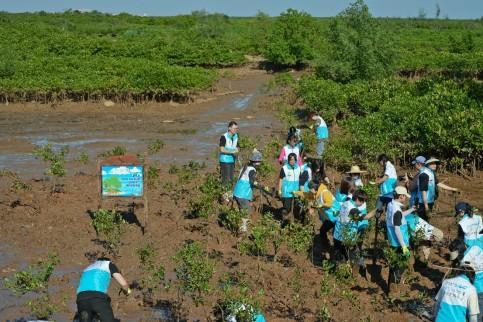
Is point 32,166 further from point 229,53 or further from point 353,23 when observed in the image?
point 229,53

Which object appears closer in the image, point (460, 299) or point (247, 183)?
point (460, 299)

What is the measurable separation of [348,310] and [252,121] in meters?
18.3

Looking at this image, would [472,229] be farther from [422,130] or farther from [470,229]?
[422,130]

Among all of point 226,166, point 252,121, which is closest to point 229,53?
point 252,121

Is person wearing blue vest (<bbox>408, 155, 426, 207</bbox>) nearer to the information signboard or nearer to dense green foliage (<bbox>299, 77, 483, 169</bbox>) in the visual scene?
the information signboard

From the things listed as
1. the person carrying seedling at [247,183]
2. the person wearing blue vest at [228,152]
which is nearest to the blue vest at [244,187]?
the person carrying seedling at [247,183]

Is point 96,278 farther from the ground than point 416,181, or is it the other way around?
point 416,181

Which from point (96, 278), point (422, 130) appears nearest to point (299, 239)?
point (96, 278)

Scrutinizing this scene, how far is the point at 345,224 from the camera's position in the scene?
29.8 ft

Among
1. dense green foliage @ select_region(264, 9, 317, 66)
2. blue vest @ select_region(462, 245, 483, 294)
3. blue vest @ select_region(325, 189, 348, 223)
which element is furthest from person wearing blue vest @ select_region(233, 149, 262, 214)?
dense green foliage @ select_region(264, 9, 317, 66)

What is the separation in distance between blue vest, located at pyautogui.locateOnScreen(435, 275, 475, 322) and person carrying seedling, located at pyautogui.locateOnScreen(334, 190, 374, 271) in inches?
96.8

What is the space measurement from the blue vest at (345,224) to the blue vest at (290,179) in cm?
193

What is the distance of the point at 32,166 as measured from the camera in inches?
716

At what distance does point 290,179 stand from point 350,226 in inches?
94.3
